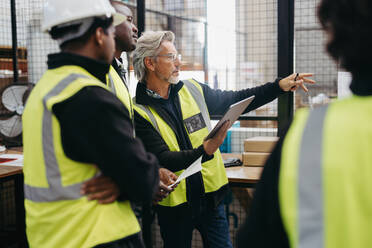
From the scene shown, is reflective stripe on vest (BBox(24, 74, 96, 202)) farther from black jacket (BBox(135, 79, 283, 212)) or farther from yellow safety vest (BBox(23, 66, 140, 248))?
black jacket (BBox(135, 79, 283, 212))

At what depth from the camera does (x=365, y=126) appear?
758mm

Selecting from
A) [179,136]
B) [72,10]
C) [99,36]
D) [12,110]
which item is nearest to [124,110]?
[99,36]

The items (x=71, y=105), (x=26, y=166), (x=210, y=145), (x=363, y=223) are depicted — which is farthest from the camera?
(x=210, y=145)

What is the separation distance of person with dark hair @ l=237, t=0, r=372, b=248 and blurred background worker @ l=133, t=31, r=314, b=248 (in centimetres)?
120

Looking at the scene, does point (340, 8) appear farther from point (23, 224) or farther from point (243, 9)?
point (23, 224)

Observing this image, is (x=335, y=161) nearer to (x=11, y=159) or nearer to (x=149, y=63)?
(x=149, y=63)

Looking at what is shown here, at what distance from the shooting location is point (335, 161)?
758 millimetres

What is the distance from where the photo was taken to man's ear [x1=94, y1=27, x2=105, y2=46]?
138 cm

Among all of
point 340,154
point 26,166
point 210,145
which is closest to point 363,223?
point 340,154

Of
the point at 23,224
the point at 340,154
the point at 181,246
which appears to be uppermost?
the point at 340,154

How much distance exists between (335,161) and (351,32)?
0.26 metres

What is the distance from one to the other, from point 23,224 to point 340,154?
3.09m

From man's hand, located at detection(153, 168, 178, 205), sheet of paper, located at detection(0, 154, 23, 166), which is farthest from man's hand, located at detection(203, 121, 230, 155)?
sheet of paper, located at detection(0, 154, 23, 166)

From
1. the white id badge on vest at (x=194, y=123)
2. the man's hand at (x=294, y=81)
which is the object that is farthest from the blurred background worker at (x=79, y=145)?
the man's hand at (x=294, y=81)
